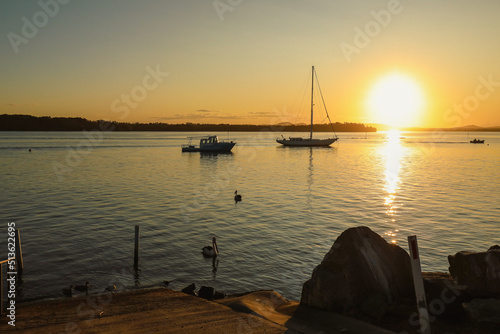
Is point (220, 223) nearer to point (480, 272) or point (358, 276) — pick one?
point (358, 276)

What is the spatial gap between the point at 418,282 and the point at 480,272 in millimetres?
2723

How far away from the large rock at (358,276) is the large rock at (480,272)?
1.55 metres

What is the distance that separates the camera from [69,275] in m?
17.6

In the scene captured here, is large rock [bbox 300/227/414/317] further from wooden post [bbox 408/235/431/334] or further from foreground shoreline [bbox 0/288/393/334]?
wooden post [bbox 408/235/431/334]

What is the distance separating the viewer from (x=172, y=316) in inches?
425

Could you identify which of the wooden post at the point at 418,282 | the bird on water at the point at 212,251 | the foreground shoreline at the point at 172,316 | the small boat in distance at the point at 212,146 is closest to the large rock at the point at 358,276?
the foreground shoreline at the point at 172,316

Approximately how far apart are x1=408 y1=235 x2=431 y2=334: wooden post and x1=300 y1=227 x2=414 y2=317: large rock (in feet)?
5.50

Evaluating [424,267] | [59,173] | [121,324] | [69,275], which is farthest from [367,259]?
[59,173]

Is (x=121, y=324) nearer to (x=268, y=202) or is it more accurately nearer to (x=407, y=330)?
(x=407, y=330)

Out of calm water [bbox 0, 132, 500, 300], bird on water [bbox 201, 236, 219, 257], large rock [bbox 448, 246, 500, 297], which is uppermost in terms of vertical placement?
large rock [bbox 448, 246, 500, 297]

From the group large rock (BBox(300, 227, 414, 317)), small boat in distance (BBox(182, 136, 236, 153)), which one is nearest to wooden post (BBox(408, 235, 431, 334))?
large rock (BBox(300, 227, 414, 317))

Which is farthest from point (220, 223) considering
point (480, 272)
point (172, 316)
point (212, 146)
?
point (212, 146)

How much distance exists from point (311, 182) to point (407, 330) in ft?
145

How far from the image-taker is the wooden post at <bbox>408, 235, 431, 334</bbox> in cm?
775
